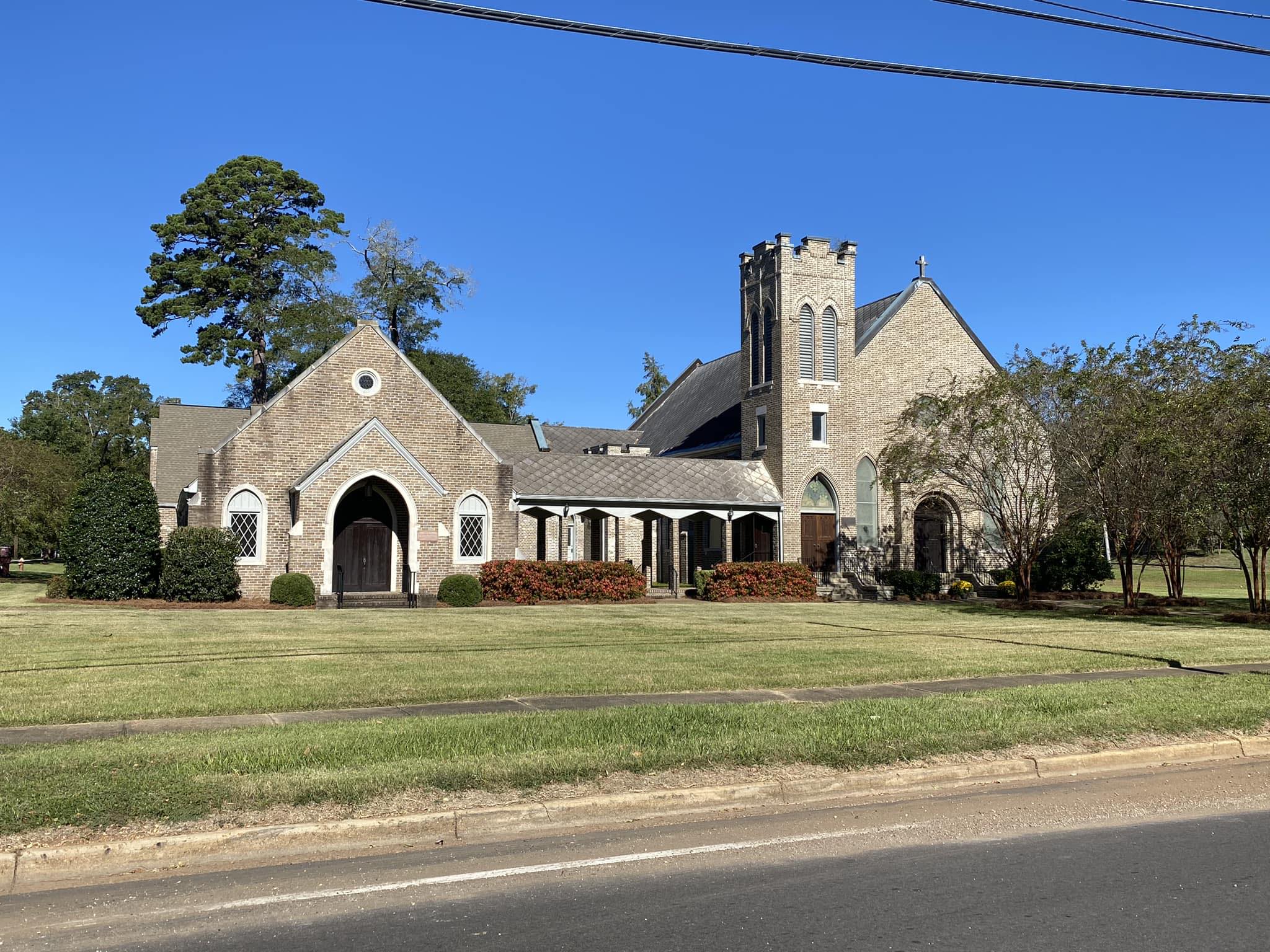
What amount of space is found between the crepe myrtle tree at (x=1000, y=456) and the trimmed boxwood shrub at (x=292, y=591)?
58.2ft

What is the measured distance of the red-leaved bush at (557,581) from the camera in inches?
1219

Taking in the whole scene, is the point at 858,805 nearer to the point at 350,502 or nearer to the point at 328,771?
the point at 328,771

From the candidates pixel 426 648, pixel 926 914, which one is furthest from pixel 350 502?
pixel 926 914

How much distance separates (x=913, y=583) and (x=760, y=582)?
5.88 metres

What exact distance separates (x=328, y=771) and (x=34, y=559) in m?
93.3

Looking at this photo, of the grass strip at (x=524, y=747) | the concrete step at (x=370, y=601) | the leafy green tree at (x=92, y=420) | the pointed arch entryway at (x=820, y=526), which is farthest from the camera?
the leafy green tree at (x=92, y=420)

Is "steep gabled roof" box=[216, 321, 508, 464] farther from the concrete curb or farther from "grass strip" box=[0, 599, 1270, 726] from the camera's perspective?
the concrete curb

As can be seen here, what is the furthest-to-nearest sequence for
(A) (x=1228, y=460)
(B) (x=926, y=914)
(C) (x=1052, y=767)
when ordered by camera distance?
(A) (x=1228, y=460) → (C) (x=1052, y=767) → (B) (x=926, y=914)

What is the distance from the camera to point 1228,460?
79.6 ft

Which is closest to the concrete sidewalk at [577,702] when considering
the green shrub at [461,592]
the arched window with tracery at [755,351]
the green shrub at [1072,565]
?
the green shrub at [461,592]

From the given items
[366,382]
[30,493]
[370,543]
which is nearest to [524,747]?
[370,543]

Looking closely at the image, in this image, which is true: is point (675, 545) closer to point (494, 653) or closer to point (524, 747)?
point (494, 653)

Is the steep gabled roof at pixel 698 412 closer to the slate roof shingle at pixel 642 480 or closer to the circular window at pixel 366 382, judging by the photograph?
the slate roof shingle at pixel 642 480

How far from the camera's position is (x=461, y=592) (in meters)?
29.9
